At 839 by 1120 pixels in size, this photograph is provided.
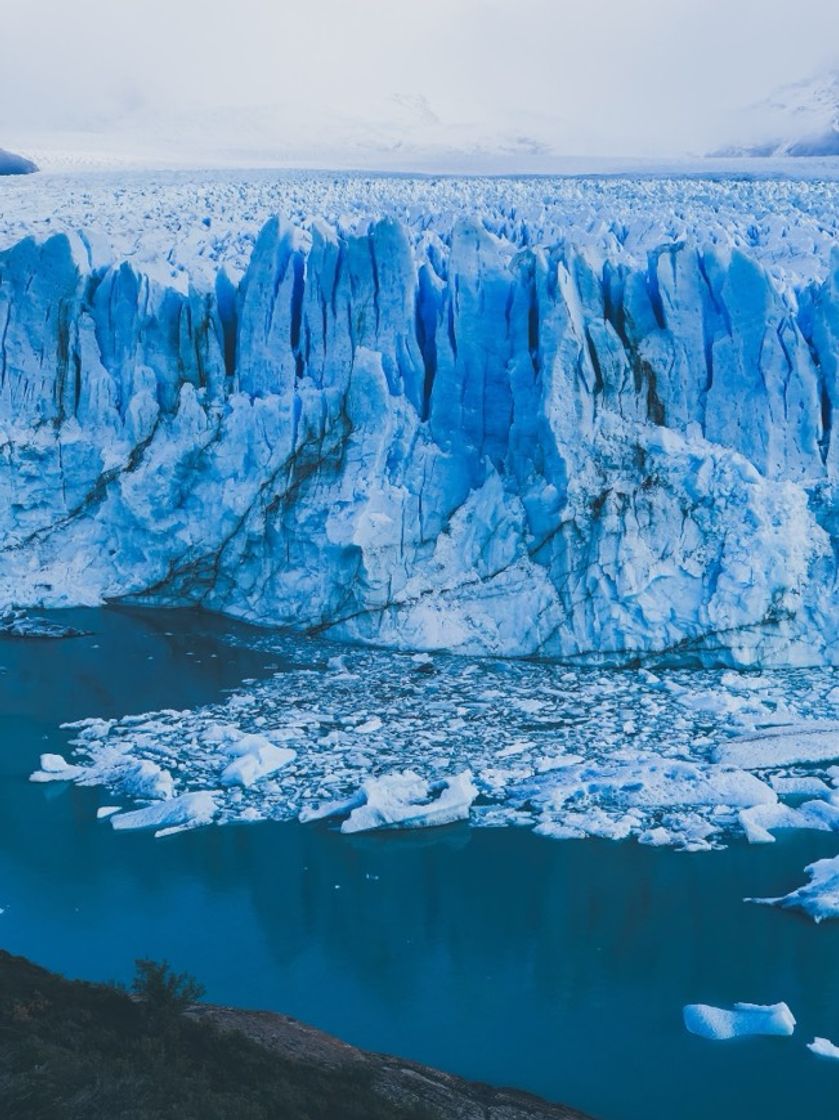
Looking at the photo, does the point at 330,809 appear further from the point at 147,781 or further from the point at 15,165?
the point at 15,165

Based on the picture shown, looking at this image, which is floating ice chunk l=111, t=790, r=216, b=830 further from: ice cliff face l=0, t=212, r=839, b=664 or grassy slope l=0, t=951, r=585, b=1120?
ice cliff face l=0, t=212, r=839, b=664

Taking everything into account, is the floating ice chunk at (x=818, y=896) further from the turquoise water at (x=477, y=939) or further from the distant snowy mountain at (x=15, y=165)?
the distant snowy mountain at (x=15, y=165)

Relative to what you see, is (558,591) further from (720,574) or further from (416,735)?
(416,735)

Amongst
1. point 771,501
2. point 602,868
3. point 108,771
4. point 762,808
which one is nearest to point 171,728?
point 108,771

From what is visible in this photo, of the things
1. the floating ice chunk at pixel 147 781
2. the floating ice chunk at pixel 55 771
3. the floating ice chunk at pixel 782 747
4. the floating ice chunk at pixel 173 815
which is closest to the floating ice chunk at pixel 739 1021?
the floating ice chunk at pixel 782 747

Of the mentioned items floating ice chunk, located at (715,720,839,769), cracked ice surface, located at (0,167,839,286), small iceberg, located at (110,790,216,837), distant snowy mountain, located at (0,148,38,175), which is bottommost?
small iceberg, located at (110,790,216,837)

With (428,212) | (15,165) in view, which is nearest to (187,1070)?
(428,212)

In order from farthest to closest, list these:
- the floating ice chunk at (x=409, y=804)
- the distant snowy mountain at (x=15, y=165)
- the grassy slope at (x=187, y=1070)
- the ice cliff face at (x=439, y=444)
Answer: the distant snowy mountain at (x=15, y=165)
the ice cliff face at (x=439, y=444)
the floating ice chunk at (x=409, y=804)
the grassy slope at (x=187, y=1070)

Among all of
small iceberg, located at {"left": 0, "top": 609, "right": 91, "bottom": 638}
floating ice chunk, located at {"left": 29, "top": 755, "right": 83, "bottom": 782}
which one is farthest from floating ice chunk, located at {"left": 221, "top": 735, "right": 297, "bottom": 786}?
small iceberg, located at {"left": 0, "top": 609, "right": 91, "bottom": 638}
